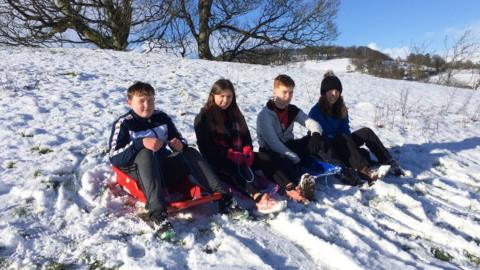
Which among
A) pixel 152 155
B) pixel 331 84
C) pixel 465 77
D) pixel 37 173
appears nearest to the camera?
pixel 152 155

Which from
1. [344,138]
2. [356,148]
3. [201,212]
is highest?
[344,138]

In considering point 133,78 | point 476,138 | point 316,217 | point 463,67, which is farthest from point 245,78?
point 463,67

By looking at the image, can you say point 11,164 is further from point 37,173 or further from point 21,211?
point 21,211

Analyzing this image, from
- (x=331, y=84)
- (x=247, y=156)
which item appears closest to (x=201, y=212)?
(x=247, y=156)

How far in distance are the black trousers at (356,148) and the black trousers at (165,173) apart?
4.89 feet

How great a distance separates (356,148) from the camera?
441 cm

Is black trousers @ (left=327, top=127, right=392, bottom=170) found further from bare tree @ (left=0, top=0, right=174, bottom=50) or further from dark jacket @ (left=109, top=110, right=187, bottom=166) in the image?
bare tree @ (left=0, top=0, right=174, bottom=50)

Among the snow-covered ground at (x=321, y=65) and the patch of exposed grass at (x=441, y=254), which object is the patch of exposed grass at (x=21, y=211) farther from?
the snow-covered ground at (x=321, y=65)

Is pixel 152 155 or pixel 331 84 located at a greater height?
pixel 331 84

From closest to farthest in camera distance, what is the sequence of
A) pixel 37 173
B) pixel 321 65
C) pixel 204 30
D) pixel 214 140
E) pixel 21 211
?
pixel 21 211 < pixel 37 173 < pixel 214 140 < pixel 204 30 < pixel 321 65

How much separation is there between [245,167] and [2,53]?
8641 mm

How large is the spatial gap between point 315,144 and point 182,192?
59.7 inches

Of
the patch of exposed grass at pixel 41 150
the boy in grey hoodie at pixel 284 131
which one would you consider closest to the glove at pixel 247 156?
the boy in grey hoodie at pixel 284 131

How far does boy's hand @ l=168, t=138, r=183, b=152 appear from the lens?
11.4 feet
